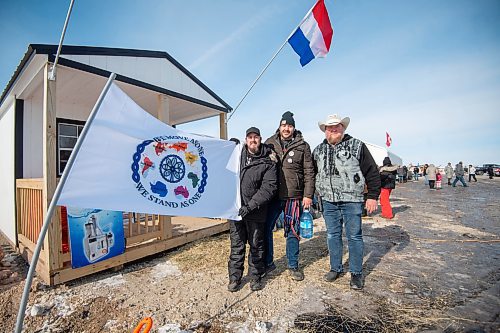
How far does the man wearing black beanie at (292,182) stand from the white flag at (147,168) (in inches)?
23.2

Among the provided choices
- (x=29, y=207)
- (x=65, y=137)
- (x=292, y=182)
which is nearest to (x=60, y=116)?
(x=65, y=137)

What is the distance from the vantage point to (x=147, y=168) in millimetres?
2461

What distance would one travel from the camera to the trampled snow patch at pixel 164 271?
375cm

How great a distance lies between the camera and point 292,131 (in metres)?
3.48

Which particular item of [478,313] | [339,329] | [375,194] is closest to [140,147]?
[339,329]

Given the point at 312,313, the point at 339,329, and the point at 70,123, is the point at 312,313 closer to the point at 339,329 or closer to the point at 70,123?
the point at 339,329

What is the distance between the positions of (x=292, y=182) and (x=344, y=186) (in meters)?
0.65

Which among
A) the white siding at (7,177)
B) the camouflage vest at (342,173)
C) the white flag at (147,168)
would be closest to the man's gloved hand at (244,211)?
the white flag at (147,168)

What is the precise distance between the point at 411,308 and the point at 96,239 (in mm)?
4134

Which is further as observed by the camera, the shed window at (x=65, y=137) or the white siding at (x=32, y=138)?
the shed window at (x=65, y=137)

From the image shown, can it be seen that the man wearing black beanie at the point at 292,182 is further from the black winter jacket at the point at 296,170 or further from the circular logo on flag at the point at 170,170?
the circular logo on flag at the point at 170,170

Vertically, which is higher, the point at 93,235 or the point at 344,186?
the point at 344,186

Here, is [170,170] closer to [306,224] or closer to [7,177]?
[306,224]

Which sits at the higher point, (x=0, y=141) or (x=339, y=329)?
(x=0, y=141)
